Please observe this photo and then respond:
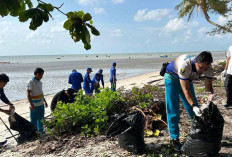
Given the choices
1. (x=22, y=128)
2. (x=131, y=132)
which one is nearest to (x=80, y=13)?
(x=131, y=132)

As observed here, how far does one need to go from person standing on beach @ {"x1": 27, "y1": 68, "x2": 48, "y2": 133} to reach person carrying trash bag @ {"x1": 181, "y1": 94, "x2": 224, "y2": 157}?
3534mm

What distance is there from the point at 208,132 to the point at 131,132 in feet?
3.59

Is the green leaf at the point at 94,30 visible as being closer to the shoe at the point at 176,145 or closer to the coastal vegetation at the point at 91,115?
the shoe at the point at 176,145

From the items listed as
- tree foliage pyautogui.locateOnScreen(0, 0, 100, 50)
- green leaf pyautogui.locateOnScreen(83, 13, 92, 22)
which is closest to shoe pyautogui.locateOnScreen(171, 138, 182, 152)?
tree foliage pyautogui.locateOnScreen(0, 0, 100, 50)

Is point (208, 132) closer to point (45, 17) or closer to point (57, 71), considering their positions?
point (45, 17)

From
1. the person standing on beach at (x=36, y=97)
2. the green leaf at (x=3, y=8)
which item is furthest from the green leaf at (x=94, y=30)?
the person standing on beach at (x=36, y=97)

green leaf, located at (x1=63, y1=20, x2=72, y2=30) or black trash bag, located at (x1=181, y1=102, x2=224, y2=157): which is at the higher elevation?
green leaf, located at (x1=63, y1=20, x2=72, y2=30)

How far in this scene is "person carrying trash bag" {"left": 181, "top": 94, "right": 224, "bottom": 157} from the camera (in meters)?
2.71

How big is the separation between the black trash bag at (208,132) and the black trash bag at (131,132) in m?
0.80

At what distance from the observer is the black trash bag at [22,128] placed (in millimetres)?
4566

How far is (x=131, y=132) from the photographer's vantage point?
3193 mm

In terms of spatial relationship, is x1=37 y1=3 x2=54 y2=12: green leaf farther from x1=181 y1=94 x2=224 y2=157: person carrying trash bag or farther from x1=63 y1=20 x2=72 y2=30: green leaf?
x1=181 y1=94 x2=224 y2=157: person carrying trash bag

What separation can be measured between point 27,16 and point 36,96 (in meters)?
3.62

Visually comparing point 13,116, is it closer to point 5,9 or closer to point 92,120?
point 92,120
